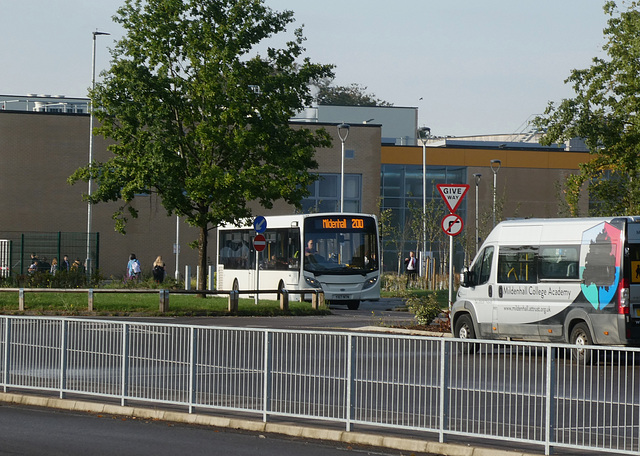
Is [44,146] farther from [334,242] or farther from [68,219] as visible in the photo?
[334,242]

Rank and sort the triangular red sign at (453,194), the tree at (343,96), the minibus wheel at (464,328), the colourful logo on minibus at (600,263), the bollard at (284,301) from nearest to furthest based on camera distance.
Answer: the colourful logo on minibus at (600,263)
the minibus wheel at (464,328)
the triangular red sign at (453,194)
the bollard at (284,301)
the tree at (343,96)

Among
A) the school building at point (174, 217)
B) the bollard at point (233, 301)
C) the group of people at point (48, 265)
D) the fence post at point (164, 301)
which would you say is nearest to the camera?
the fence post at point (164, 301)

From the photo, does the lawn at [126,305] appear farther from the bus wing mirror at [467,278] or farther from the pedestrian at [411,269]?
the pedestrian at [411,269]

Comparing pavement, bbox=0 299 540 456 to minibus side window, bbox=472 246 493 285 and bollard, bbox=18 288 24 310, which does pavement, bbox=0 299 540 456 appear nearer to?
minibus side window, bbox=472 246 493 285

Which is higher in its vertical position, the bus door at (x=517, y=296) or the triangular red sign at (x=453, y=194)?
the triangular red sign at (x=453, y=194)

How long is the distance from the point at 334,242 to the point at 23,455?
93.0 feet

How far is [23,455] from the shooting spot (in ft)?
31.1

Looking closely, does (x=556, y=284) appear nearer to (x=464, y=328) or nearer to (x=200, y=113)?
(x=464, y=328)

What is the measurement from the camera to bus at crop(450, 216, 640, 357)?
18.5 meters

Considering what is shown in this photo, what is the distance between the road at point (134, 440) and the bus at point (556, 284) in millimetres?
9229

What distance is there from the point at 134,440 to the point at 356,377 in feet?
7.14

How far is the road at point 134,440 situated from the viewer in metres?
9.83

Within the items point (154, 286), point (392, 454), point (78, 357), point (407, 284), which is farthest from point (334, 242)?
point (392, 454)

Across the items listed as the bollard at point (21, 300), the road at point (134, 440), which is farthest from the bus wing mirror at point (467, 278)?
the bollard at point (21, 300)
